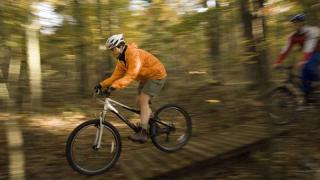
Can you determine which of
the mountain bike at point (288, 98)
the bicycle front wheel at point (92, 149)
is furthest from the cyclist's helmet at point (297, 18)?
the bicycle front wheel at point (92, 149)

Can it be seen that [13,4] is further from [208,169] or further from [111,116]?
[111,116]

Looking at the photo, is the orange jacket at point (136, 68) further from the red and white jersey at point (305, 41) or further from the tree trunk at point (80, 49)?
the tree trunk at point (80, 49)

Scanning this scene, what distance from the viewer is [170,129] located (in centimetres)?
707

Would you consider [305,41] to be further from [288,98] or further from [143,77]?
[143,77]

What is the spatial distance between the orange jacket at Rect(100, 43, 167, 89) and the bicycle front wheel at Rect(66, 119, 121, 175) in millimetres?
713

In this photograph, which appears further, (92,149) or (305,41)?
(305,41)

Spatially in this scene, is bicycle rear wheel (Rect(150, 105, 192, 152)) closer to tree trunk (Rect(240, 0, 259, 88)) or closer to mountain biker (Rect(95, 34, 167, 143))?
mountain biker (Rect(95, 34, 167, 143))

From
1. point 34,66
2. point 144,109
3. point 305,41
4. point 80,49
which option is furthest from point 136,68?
point 80,49

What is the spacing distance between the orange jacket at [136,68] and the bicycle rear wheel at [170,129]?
2.29ft

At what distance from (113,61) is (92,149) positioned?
8.57 meters

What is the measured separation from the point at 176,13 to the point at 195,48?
174 cm

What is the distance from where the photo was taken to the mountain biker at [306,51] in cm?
729

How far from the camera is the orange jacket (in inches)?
242

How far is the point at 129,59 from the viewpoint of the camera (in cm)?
620
